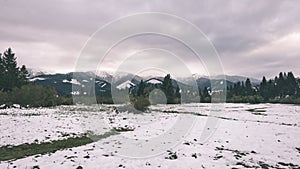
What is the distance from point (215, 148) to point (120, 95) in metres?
58.7

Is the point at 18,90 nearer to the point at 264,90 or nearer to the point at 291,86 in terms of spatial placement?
the point at 264,90

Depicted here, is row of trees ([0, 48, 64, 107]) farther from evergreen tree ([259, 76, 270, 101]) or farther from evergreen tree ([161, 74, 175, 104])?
evergreen tree ([259, 76, 270, 101])

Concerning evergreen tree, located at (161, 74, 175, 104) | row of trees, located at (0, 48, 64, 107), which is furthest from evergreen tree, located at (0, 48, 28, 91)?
evergreen tree, located at (161, 74, 175, 104)

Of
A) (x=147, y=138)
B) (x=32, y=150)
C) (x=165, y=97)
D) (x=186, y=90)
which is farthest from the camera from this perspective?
(x=186, y=90)

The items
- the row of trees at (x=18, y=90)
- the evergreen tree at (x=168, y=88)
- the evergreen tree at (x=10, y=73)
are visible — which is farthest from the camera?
the evergreen tree at (x=168, y=88)

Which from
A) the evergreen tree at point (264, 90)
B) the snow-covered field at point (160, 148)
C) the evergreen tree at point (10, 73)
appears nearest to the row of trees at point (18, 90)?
the evergreen tree at point (10, 73)

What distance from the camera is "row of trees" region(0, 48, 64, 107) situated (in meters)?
57.1

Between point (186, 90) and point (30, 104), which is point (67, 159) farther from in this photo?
point (186, 90)

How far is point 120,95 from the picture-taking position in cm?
7675

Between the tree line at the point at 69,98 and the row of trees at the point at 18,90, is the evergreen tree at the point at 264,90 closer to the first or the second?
the tree line at the point at 69,98

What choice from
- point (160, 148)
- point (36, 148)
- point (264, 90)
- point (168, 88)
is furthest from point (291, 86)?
point (36, 148)

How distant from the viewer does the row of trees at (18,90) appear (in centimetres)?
5709

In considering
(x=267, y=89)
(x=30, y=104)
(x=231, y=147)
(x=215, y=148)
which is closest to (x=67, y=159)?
(x=215, y=148)

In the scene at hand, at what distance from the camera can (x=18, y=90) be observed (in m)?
57.6
